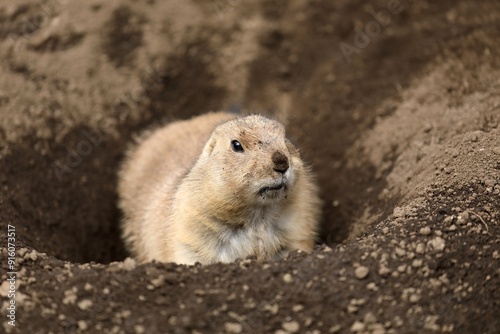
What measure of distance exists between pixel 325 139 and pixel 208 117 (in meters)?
1.30

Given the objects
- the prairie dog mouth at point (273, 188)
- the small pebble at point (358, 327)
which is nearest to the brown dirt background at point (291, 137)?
the small pebble at point (358, 327)

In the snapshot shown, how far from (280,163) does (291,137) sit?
2675mm

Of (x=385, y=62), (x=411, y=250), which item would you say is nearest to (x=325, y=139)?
(x=385, y=62)

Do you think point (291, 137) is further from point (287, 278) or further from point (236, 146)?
point (287, 278)

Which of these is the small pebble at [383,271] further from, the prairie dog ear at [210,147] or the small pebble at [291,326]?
the prairie dog ear at [210,147]

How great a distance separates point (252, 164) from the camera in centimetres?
495

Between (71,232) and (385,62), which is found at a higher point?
(385,62)

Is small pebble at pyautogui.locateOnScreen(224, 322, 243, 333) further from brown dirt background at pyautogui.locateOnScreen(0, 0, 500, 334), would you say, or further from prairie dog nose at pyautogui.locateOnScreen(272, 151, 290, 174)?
prairie dog nose at pyautogui.locateOnScreen(272, 151, 290, 174)

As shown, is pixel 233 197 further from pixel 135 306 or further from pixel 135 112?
pixel 135 112

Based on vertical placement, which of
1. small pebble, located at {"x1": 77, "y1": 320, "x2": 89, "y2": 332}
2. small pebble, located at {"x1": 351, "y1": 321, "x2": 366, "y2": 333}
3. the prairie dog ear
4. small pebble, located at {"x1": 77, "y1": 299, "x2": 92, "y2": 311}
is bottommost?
small pebble, located at {"x1": 77, "y1": 320, "x2": 89, "y2": 332}

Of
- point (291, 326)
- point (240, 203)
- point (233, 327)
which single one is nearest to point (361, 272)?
point (291, 326)

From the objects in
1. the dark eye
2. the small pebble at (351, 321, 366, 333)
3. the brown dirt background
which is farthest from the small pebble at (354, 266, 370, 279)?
the dark eye

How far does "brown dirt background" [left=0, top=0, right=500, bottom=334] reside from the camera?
4293 millimetres

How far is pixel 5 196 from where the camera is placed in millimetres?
6129
